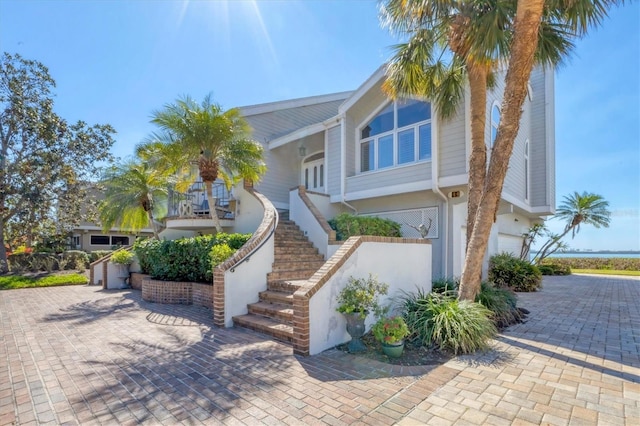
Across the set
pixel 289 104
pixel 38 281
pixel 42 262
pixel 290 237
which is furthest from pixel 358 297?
pixel 42 262

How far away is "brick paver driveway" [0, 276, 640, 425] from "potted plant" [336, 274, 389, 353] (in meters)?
0.42

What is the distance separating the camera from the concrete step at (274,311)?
6633 millimetres

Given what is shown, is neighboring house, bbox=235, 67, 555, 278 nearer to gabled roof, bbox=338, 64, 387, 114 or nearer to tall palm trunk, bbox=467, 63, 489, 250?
gabled roof, bbox=338, 64, 387, 114

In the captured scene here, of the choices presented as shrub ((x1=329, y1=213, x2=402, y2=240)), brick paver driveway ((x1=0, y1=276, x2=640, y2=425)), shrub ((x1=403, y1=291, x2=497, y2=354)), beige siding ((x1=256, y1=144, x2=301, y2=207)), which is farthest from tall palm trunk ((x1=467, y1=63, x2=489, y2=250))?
beige siding ((x1=256, y1=144, x2=301, y2=207))

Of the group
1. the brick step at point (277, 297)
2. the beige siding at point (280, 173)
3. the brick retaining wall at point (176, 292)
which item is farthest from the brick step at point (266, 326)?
the beige siding at point (280, 173)

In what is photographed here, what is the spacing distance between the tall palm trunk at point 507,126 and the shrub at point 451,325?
2.55 feet

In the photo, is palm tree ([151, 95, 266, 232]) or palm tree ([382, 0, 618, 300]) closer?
palm tree ([382, 0, 618, 300])

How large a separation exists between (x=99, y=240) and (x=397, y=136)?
29.8m

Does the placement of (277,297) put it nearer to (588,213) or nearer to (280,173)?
(280,173)

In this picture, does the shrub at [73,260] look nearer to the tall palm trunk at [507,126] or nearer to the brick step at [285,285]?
the brick step at [285,285]

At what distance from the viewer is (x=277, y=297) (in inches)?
292

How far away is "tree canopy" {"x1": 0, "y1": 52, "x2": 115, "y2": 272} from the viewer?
17.5 meters

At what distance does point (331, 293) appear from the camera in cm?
576

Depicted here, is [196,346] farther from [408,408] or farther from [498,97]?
[498,97]
